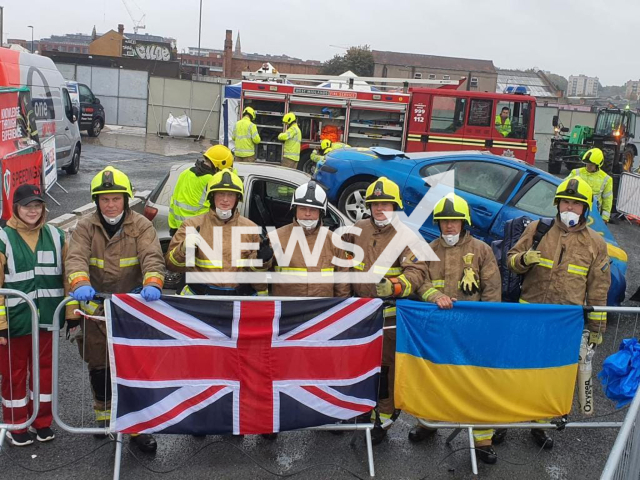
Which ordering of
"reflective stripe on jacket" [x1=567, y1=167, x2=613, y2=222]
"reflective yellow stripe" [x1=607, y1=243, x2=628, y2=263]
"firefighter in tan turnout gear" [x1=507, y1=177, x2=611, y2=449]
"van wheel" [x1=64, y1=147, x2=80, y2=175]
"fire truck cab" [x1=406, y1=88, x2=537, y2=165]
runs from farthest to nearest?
"van wheel" [x1=64, y1=147, x2=80, y2=175] → "fire truck cab" [x1=406, y1=88, x2=537, y2=165] → "reflective stripe on jacket" [x1=567, y1=167, x2=613, y2=222] → "reflective yellow stripe" [x1=607, y1=243, x2=628, y2=263] → "firefighter in tan turnout gear" [x1=507, y1=177, x2=611, y2=449]

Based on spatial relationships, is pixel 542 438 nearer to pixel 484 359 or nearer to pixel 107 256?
pixel 484 359

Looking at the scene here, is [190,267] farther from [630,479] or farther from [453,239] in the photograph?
[630,479]

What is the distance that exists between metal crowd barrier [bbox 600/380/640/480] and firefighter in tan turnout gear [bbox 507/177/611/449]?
1.67 meters

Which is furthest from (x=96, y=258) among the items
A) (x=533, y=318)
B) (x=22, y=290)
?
(x=533, y=318)

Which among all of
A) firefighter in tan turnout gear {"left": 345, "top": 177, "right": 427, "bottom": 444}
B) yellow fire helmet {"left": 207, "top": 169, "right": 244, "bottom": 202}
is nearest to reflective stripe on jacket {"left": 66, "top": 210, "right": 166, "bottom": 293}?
yellow fire helmet {"left": 207, "top": 169, "right": 244, "bottom": 202}

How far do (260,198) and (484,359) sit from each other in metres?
3.67

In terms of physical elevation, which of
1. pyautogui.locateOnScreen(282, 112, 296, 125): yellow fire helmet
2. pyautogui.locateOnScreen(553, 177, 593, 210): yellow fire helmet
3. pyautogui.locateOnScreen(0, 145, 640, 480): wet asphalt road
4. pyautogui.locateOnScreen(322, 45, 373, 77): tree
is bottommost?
pyautogui.locateOnScreen(0, 145, 640, 480): wet asphalt road

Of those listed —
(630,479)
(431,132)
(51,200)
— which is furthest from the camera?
(431,132)

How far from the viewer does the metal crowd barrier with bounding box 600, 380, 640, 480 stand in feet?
7.99

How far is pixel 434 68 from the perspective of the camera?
78188 millimetres

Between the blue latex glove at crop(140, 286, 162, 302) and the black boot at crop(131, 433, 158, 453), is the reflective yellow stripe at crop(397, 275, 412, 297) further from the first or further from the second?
the black boot at crop(131, 433, 158, 453)

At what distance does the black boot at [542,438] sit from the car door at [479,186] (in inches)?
142

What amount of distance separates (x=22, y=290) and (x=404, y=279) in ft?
8.34

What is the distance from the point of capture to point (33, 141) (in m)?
11.3
